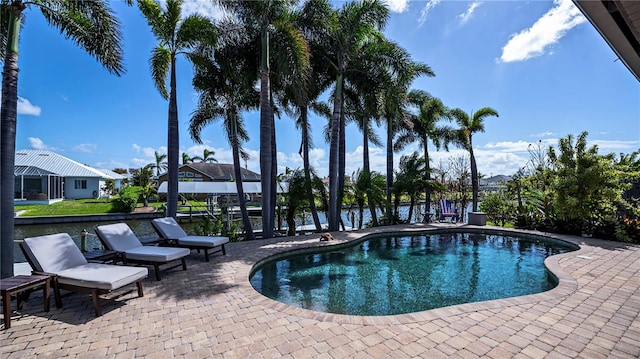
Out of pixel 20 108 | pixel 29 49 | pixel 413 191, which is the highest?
pixel 29 49

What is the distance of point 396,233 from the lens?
12.7 meters

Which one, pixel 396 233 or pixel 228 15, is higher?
pixel 228 15

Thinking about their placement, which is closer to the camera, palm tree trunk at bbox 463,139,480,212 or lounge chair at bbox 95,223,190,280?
lounge chair at bbox 95,223,190,280

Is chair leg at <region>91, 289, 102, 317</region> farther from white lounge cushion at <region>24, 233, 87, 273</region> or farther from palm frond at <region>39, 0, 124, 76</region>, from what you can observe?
palm frond at <region>39, 0, 124, 76</region>

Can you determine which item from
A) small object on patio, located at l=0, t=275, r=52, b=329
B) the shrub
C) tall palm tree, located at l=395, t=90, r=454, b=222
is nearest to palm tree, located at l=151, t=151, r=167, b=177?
the shrub

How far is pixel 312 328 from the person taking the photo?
153 inches

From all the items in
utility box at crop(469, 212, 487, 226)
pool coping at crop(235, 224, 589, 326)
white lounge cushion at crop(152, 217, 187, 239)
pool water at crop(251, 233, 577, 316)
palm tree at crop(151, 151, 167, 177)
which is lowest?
pool water at crop(251, 233, 577, 316)

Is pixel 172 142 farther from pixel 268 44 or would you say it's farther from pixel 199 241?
pixel 268 44

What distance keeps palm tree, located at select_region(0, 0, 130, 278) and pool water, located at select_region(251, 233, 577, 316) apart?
4.84m

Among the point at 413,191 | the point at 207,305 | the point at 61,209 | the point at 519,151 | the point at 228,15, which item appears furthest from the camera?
the point at 61,209

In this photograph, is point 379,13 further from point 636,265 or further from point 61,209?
point 61,209

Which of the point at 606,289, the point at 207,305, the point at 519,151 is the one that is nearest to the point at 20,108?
the point at 207,305

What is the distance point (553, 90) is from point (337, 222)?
35.8 ft

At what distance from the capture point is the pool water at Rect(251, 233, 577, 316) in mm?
5792
